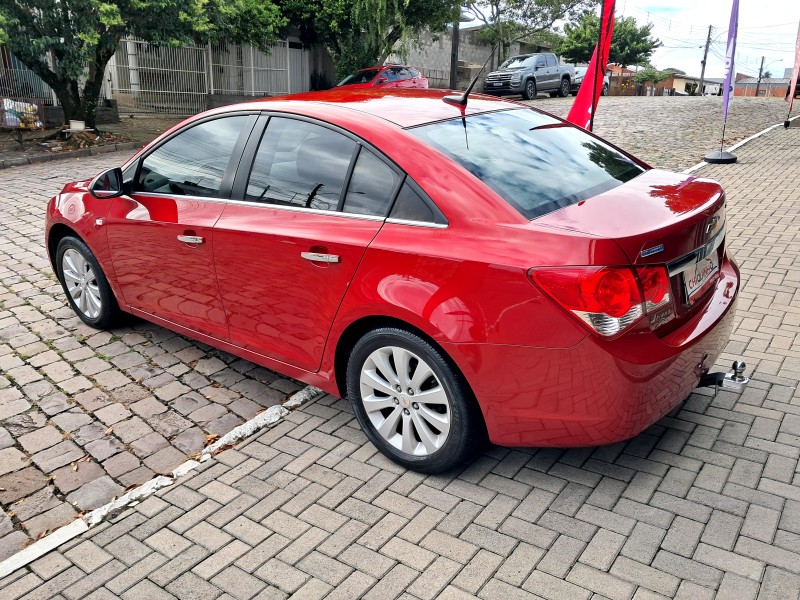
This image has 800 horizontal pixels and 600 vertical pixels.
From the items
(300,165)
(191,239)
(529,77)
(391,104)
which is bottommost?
(191,239)

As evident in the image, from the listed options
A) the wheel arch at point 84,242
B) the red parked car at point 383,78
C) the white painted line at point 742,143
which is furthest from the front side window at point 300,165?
the red parked car at point 383,78

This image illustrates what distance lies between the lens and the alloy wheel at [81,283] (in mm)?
5004

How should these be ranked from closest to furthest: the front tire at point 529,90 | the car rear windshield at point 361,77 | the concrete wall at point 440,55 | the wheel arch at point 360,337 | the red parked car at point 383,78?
the wheel arch at point 360,337 → the red parked car at point 383,78 → the car rear windshield at point 361,77 → the front tire at point 529,90 → the concrete wall at point 440,55

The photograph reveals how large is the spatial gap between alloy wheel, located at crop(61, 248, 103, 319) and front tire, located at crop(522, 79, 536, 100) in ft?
76.2

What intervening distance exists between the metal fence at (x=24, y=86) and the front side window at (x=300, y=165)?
14288 mm

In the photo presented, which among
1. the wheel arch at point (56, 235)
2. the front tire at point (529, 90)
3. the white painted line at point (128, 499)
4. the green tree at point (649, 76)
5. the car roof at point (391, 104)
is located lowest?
the white painted line at point (128, 499)

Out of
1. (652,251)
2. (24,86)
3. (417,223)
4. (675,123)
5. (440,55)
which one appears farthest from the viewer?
(440,55)

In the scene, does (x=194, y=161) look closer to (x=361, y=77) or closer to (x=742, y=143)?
(x=742, y=143)

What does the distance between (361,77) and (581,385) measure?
1936 centimetres

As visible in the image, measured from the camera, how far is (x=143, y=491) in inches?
130

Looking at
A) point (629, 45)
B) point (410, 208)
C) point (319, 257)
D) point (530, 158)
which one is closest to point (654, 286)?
point (530, 158)

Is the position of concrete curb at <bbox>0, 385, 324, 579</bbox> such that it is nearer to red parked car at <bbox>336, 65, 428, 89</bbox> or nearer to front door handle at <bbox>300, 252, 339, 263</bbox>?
front door handle at <bbox>300, 252, 339, 263</bbox>

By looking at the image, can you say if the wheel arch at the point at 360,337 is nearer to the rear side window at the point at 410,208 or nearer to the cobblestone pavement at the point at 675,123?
the rear side window at the point at 410,208

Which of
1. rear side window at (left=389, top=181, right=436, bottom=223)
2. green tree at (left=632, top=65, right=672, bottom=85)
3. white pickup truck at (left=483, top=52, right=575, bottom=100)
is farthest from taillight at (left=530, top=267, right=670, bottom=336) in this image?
green tree at (left=632, top=65, right=672, bottom=85)
